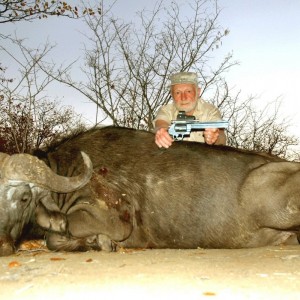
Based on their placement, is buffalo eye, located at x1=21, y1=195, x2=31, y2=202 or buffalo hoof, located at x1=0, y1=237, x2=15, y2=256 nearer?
buffalo hoof, located at x1=0, y1=237, x2=15, y2=256

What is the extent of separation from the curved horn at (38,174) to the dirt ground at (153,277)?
0.78 m

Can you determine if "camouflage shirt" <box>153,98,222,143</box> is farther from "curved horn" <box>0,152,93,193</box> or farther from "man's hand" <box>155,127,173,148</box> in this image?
"curved horn" <box>0,152,93,193</box>

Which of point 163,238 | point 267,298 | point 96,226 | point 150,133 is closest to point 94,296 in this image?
point 267,298

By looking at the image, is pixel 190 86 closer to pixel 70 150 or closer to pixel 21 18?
pixel 70 150

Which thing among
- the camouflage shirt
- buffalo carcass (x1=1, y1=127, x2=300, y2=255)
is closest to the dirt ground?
buffalo carcass (x1=1, y1=127, x2=300, y2=255)

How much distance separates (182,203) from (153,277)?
6.47 ft

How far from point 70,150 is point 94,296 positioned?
288 cm

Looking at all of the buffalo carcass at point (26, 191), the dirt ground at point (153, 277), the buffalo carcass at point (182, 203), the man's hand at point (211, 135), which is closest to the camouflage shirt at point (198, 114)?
the man's hand at point (211, 135)

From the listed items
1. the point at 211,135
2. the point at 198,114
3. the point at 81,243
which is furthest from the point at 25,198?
the point at 198,114

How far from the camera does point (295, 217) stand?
4723 millimetres

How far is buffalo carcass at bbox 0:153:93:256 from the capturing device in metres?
4.38

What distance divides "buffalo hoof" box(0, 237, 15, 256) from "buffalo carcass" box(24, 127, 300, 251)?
41 cm

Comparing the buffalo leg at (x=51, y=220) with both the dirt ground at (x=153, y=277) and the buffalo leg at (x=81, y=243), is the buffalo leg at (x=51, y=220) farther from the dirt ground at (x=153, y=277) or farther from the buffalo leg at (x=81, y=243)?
the dirt ground at (x=153, y=277)

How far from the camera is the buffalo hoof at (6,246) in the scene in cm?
430
